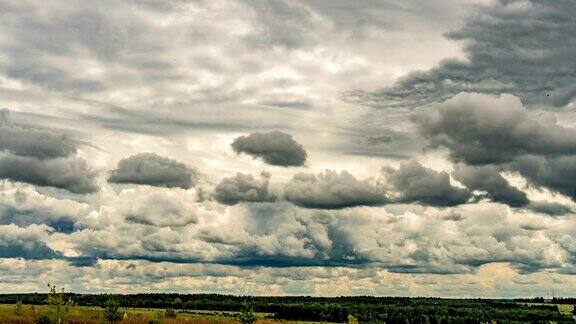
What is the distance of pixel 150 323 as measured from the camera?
10469cm

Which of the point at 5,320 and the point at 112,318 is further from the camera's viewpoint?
the point at 112,318

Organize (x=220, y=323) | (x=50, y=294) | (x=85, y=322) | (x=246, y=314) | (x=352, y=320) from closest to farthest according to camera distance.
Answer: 1. (x=50, y=294)
2. (x=85, y=322)
3. (x=352, y=320)
4. (x=220, y=323)
5. (x=246, y=314)

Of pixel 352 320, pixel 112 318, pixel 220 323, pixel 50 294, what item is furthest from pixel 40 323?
pixel 352 320

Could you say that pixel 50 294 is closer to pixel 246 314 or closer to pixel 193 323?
pixel 193 323

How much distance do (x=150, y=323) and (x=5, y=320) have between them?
2154 centimetres

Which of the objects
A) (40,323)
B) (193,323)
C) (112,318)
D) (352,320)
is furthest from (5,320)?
(352,320)

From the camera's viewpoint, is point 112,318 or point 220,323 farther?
point 220,323

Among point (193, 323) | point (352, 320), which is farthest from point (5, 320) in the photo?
point (352, 320)

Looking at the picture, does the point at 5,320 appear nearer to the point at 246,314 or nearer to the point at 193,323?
the point at 193,323

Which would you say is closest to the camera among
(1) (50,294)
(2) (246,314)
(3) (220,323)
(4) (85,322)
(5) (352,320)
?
(1) (50,294)

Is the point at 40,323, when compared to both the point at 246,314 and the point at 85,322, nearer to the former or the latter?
the point at 85,322

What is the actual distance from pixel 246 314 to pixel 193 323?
18.1 meters

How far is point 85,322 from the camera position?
103 m

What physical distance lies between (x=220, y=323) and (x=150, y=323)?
23.5 m
